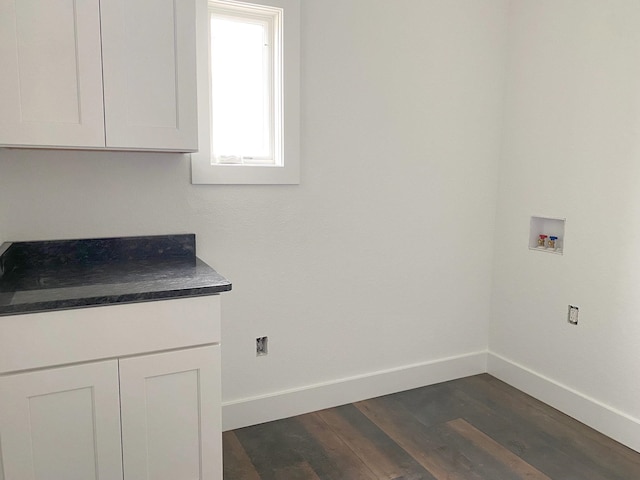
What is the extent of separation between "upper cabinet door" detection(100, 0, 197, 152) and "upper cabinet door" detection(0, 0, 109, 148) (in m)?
0.05

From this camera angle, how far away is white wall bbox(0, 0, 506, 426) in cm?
220

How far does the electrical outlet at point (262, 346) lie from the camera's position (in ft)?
8.48

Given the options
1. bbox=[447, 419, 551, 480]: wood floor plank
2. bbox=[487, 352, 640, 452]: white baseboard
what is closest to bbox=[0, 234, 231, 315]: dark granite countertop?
bbox=[447, 419, 551, 480]: wood floor plank

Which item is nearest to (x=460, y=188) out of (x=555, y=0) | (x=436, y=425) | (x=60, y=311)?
(x=555, y=0)

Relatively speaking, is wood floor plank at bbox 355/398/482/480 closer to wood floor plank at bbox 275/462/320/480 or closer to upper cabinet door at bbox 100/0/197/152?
wood floor plank at bbox 275/462/320/480

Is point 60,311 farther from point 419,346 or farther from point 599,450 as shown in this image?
point 599,450

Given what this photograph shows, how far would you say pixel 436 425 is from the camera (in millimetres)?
2609

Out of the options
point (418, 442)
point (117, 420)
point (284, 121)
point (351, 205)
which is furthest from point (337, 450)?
point (284, 121)

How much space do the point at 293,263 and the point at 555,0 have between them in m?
2.01

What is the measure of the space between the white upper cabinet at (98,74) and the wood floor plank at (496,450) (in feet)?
6.21

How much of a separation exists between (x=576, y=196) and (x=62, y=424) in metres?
2.56

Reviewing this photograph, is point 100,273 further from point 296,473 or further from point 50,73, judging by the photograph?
point 296,473

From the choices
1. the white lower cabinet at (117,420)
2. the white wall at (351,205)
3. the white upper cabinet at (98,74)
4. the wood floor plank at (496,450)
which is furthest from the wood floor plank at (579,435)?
the white upper cabinet at (98,74)

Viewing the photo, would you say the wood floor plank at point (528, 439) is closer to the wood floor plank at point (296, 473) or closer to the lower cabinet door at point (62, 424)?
the wood floor plank at point (296, 473)
